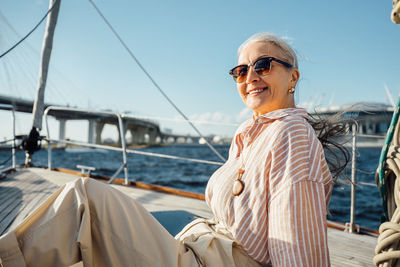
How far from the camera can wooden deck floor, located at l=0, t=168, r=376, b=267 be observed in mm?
1659

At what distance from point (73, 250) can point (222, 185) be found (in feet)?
1.64

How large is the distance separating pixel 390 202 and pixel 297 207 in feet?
1.34

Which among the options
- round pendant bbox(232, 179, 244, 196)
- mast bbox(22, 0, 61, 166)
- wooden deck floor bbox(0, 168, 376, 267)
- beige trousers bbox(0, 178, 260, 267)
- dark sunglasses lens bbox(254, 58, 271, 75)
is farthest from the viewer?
mast bbox(22, 0, 61, 166)

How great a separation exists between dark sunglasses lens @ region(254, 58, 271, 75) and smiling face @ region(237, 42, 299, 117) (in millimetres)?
12

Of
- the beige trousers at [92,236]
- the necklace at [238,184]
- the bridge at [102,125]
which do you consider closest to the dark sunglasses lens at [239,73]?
the necklace at [238,184]

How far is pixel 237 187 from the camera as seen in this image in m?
0.90

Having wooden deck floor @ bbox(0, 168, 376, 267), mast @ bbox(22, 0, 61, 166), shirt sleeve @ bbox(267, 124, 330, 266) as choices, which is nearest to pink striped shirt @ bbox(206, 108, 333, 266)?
shirt sleeve @ bbox(267, 124, 330, 266)

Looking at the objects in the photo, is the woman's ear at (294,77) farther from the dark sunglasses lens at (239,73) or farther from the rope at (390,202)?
the rope at (390,202)

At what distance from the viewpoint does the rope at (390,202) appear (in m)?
0.78

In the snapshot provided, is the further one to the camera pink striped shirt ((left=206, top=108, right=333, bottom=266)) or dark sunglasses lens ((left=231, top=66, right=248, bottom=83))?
dark sunglasses lens ((left=231, top=66, right=248, bottom=83))

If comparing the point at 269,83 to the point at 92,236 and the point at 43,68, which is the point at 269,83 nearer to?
the point at 92,236

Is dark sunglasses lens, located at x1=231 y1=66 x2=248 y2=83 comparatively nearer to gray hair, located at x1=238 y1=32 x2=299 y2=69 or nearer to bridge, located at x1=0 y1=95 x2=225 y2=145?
gray hair, located at x1=238 y1=32 x2=299 y2=69

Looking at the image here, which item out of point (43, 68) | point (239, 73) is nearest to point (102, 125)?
point (43, 68)

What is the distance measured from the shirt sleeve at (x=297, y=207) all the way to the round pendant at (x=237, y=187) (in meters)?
0.11
